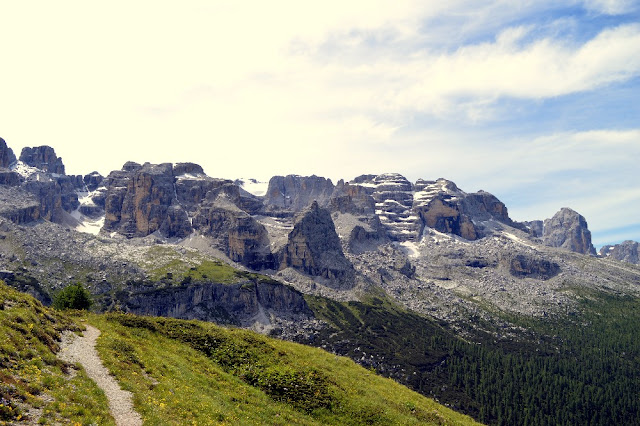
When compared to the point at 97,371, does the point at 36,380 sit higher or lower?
higher

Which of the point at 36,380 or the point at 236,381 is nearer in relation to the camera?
the point at 36,380

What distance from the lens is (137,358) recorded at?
42531 millimetres

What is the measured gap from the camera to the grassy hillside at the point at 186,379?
2991 cm

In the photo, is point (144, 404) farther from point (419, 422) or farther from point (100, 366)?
point (419, 422)

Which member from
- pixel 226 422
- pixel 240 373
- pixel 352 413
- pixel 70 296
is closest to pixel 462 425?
pixel 352 413

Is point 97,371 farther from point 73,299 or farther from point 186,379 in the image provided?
point 73,299

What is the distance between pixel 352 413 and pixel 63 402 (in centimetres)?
2685

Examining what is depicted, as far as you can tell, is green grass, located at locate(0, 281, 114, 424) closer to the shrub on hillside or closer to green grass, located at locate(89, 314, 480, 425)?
green grass, located at locate(89, 314, 480, 425)

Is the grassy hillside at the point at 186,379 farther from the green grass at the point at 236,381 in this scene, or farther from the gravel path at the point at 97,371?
the gravel path at the point at 97,371

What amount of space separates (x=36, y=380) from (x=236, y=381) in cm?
2043

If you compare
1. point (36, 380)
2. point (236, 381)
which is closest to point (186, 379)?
point (236, 381)

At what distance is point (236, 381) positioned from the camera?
1832 inches

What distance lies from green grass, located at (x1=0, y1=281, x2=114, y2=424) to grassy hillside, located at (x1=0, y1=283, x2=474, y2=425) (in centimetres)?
8

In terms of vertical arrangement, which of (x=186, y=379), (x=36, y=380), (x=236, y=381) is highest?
(x=36, y=380)
